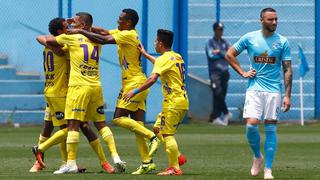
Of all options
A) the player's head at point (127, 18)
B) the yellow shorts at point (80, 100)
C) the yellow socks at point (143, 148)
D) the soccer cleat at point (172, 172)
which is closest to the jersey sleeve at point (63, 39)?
the yellow shorts at point (80, 100)

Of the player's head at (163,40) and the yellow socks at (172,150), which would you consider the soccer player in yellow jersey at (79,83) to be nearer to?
the yellow socks at (172,150)

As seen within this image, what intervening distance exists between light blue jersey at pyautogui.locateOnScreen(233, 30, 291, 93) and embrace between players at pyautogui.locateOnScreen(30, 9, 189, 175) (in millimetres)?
1067

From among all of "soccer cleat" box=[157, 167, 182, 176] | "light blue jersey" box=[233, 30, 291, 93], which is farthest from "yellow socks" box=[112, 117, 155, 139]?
"light blue jersey" box=[233, 30, 291, 93]

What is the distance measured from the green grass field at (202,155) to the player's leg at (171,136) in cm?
20

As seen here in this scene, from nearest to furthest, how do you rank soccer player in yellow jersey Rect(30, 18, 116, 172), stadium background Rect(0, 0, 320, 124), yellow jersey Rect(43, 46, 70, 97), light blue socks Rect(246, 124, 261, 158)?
light blue socks Rect(246, 124, 261, 158)
soccer player in yellow jersey Rect(30, 18, 116, 172)
yellow jersey Rect(43, 46, 70, 97)
stadium background Rect(0, 0, 320, 124)

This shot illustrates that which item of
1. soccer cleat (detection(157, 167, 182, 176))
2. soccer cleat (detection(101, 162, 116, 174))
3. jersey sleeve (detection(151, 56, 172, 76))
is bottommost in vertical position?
soccer cleat (detection(101, 162, 116, 174))

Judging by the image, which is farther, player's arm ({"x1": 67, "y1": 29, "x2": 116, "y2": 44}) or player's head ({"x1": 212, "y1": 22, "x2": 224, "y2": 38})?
player's head ({"x1": 212, "y1": 22, "x2": 224, "y2": 38})

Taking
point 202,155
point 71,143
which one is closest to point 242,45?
point 71,143

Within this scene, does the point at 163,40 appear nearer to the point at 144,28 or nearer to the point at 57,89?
the point at 57,89

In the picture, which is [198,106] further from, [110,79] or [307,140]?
[307,140]

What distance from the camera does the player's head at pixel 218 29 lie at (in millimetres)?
27938

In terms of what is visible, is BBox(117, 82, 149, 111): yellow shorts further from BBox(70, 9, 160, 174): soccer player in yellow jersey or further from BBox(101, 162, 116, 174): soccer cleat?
BBox(101, 162, 116, 174): soccer cleat

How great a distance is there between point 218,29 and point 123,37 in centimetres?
1379

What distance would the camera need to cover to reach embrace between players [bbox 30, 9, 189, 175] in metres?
14.0
